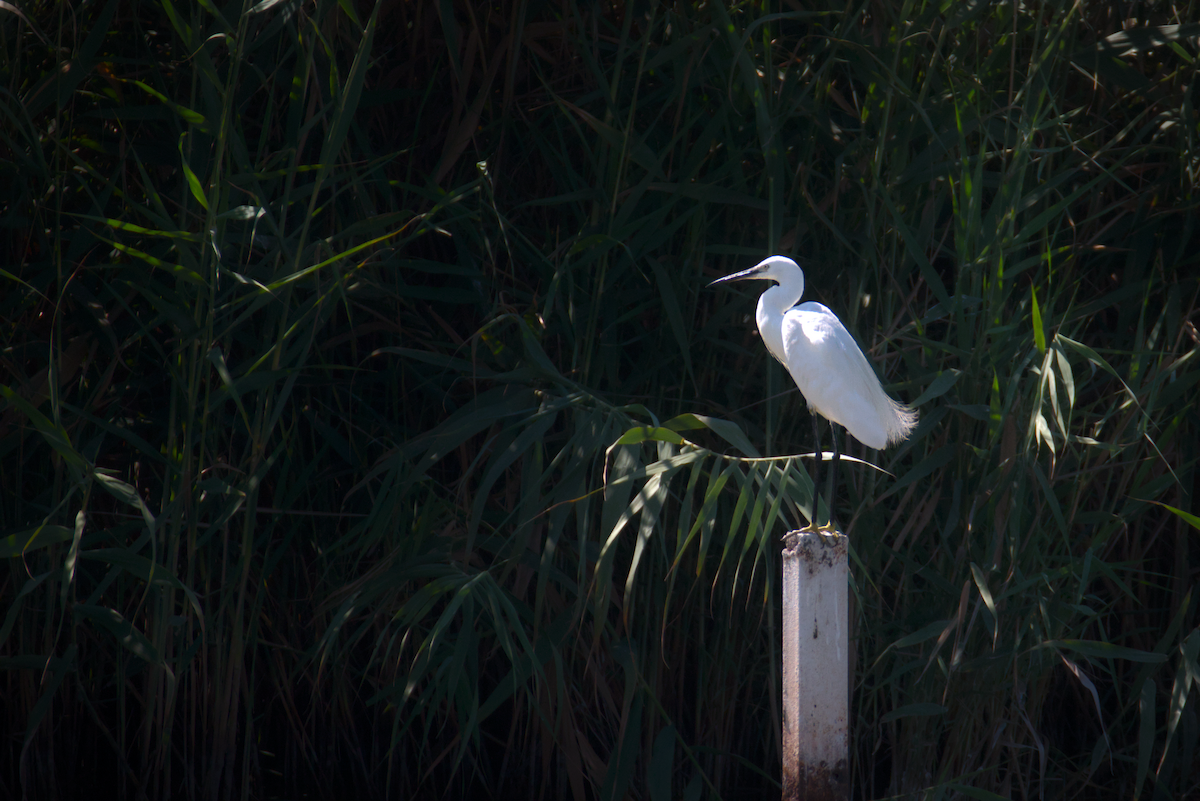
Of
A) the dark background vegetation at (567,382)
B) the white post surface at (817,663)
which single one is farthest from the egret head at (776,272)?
the white post surface at (817,663)

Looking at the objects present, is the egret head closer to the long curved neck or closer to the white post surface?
the long curved neck

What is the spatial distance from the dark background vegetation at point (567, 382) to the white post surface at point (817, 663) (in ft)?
1.30

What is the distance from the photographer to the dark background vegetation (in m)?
1.92

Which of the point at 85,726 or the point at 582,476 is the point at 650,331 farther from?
the point at 85,726

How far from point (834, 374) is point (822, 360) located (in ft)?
0.10

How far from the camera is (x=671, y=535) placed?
226 cm

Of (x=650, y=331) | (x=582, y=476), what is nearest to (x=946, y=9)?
(x=650, y=331)

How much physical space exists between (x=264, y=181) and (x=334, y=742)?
122 cm

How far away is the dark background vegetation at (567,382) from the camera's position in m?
1.92

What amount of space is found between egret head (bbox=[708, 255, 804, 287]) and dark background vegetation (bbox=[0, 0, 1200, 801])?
0.54 ft

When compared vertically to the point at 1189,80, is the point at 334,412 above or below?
below

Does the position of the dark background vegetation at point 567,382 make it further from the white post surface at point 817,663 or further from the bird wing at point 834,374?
the white post surface at point 817,663

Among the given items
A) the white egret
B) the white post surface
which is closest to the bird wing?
the white egret

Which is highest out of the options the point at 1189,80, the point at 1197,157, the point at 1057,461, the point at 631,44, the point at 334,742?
the point at 631,44
